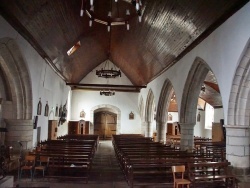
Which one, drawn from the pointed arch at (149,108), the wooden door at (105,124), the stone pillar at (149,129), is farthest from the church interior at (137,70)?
the wooden door at (105,124)

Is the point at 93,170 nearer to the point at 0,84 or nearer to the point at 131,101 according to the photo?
the point at 0,84

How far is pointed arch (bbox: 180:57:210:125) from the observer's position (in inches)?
432

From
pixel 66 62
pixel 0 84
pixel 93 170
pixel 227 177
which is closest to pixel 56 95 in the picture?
pixel 66 62

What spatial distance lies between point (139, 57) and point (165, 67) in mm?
1957

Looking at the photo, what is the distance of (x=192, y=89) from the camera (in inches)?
466

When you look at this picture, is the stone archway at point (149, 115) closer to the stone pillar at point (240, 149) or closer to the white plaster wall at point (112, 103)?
the white plaster wall at point (112, 103)

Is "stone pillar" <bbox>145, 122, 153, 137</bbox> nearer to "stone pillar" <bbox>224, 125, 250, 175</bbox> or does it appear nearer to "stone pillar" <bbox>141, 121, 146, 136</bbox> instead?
"stone pillar" <bbox>141, 121, 146, 136</bbox>

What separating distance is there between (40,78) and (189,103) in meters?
6.89

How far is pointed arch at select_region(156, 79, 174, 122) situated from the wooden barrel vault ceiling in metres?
0.98

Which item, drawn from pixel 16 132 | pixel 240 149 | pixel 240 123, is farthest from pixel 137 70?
pixel 240 149

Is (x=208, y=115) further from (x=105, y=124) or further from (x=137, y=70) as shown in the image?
(x=105, y=124)

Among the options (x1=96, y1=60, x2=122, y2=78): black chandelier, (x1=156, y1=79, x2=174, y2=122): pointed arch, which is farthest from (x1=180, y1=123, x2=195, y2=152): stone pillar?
(x1=96, y1=60, x2=122, y2=78): black chandelier

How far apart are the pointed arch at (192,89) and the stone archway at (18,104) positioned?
6.49 meters

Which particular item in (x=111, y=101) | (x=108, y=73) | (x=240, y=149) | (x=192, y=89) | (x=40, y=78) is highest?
(x=108, y=73)
